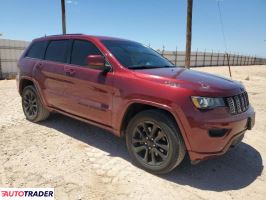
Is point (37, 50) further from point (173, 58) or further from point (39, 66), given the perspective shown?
point (173, 58)

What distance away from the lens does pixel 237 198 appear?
127 inches

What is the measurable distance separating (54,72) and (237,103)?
3.14 metres

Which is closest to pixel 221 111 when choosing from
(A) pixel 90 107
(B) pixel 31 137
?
(A) pixel 90 107

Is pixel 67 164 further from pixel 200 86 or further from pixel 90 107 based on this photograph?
pixel 200 86

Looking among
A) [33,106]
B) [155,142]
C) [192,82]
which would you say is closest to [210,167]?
[155,142]

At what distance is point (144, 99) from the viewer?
3561mm

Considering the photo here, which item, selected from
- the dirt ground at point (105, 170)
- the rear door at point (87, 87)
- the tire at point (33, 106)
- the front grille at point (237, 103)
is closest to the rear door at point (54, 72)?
the rear door at point (87, 87)

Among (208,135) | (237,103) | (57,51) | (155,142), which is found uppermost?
(57,51)

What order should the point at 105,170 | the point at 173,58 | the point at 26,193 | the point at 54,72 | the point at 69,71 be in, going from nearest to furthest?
the point at 26,193 < the point at 105,170 < the point at 69,71 < the point at 54,72 < the point at 173,58

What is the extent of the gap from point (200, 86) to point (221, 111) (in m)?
0.38

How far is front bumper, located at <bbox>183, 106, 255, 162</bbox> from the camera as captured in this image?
3.20 meters

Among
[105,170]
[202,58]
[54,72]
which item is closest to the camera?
[105,170]

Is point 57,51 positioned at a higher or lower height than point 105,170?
higher

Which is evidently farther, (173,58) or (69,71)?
(173,58)
